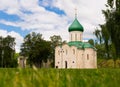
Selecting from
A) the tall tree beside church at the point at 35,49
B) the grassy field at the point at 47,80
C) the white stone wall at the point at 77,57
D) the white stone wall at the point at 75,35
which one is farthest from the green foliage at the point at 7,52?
the grassy field at the point at 47,80

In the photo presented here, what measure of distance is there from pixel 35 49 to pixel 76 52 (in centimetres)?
1348

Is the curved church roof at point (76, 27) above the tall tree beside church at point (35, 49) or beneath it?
above

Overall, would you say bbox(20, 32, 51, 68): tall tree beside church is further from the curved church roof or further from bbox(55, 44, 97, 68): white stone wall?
the curved church roof

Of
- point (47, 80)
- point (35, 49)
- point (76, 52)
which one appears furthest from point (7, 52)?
point (47, 80)

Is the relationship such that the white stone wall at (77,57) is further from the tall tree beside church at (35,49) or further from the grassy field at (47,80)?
the grassy field at (47,80)

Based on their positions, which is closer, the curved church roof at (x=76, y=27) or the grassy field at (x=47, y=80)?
the grassy field at (x=47, y=80)

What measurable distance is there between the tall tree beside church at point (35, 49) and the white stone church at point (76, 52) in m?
7.33

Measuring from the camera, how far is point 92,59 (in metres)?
79.3

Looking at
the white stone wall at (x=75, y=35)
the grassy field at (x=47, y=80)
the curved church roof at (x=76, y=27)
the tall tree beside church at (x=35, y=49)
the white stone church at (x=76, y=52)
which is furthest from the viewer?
the tall tree beside church at (x=35, y=49)

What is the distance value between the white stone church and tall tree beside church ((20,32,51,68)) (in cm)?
733

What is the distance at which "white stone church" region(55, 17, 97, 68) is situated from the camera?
256ft

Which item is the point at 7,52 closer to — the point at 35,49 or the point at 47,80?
the point at 35,49

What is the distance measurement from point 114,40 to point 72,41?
4222 cm

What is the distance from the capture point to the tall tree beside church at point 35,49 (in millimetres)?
84062
